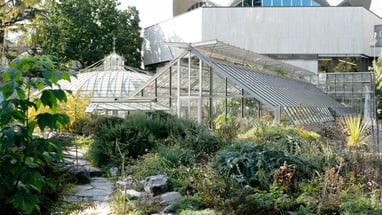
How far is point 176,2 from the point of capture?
4272 cm

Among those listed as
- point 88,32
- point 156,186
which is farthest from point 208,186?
point 88,32

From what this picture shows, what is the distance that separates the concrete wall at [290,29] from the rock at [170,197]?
26878 millimetres

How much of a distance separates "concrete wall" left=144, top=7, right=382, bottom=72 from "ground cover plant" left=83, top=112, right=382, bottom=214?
77.5 ft

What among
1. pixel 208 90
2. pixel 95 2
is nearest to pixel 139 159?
pixel 208 90

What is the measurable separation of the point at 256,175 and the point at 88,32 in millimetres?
31559

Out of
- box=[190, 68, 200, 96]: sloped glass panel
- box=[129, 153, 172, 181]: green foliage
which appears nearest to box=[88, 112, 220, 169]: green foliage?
box=[129, 153, 172, 181]: green foliage

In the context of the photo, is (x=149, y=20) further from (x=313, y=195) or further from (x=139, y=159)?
(x=313, y=195)

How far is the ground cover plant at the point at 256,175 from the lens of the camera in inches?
208

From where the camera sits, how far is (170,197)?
19.9 ft

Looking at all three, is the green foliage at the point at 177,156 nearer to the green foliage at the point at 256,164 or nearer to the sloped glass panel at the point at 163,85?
the green foliage at the point at 256,164

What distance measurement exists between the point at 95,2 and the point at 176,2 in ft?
29.7

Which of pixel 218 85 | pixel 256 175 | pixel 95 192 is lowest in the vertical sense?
pixel 95 192

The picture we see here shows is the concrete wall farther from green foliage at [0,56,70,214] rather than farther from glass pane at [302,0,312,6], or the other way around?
green foliage at [0,56,70,214]

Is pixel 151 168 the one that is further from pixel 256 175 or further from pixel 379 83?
pixel 379 83
